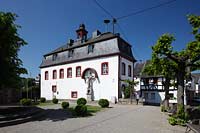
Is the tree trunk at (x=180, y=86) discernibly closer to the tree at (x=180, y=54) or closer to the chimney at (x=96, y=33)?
the tree at (x=180, y=54)

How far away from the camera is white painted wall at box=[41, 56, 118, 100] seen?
1154 inches

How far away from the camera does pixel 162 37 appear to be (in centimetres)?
1283

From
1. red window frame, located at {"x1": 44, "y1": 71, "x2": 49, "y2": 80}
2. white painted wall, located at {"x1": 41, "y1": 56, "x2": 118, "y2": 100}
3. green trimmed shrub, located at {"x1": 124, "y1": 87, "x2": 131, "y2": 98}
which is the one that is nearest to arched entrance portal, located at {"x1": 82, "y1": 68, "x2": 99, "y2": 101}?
white painted wall, located at {"x1": 41, "y1": 56, "x2": 118, "y2": 100}

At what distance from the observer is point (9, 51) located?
526 inches

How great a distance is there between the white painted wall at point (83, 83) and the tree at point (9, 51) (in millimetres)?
16961

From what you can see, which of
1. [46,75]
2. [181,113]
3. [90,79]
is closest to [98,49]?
[90,79]

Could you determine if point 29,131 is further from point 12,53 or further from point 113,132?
point 12,53

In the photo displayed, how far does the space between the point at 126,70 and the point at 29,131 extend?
23438 millimetres

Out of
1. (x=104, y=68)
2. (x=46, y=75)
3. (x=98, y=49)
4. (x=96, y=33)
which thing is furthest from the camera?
(x=46, y=75)

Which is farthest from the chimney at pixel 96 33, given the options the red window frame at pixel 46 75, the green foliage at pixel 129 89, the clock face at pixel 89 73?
the red window frame at pixel 46 75

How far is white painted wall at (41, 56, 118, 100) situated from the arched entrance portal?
0.52 meters

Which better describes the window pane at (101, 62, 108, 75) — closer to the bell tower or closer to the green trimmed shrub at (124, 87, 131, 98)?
the green trimmed shrub at (124, 87, 131, 98)

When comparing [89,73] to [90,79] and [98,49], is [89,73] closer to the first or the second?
[90,79]

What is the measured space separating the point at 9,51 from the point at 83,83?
2054 centimetres
